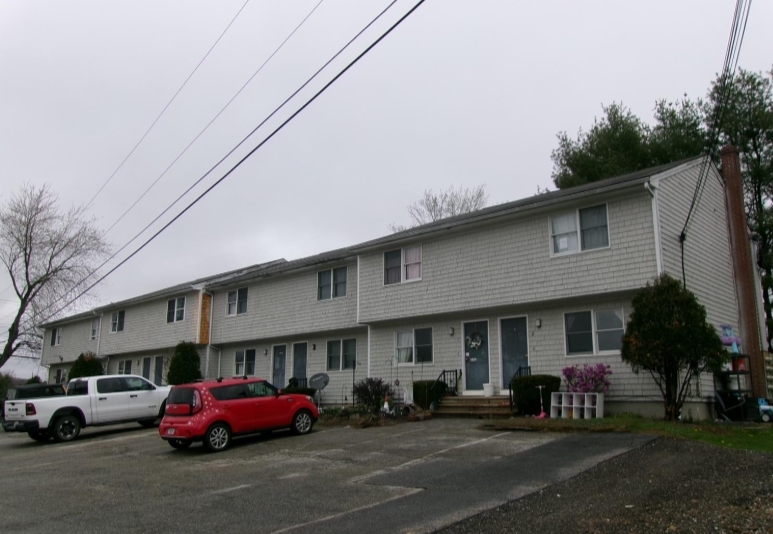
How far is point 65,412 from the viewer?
61.2 feet

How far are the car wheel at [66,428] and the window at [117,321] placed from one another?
55.4 feet

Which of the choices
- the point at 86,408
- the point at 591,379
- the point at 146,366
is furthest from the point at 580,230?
the point at 146,366

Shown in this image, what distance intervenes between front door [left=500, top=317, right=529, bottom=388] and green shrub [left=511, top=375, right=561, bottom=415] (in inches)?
57.3

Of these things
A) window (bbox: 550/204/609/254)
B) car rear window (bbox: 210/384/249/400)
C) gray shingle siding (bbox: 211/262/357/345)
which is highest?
window (bbox: 550/204/609/254)

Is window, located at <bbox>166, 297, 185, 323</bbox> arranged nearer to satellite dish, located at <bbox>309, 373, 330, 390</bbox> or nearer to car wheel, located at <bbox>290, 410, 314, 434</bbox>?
satellite dish, located at <bbox>309, 373, 330, 390</bbox>

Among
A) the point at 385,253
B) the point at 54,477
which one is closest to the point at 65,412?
the point at 54,477

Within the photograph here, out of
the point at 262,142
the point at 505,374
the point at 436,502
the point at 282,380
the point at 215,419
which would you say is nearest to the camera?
the point at 436,502

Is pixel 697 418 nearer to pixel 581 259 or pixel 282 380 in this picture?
pixel 581 259

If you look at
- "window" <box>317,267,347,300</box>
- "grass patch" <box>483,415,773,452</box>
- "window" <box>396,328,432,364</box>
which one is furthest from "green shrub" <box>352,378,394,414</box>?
"window" <box>317,267,347,300</box>

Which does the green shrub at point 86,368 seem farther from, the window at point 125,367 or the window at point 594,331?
the window at point 594,331

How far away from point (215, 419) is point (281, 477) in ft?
12.8

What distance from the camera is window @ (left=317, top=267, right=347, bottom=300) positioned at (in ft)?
77.3

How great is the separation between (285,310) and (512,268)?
11038 mm

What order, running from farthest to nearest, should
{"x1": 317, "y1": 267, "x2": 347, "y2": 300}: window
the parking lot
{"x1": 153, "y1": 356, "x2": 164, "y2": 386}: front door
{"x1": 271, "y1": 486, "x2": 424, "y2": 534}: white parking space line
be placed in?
{"x1": 153, "y1": 356, "x2": 164, "y2": 386}: front door → {"x1": 317, "y1": 267, "x2": 347, "y2": 300}: window → the parking lot → {"x1": 271, "y1": 486, "x2": 424, "y2": 534}: white parking space line
